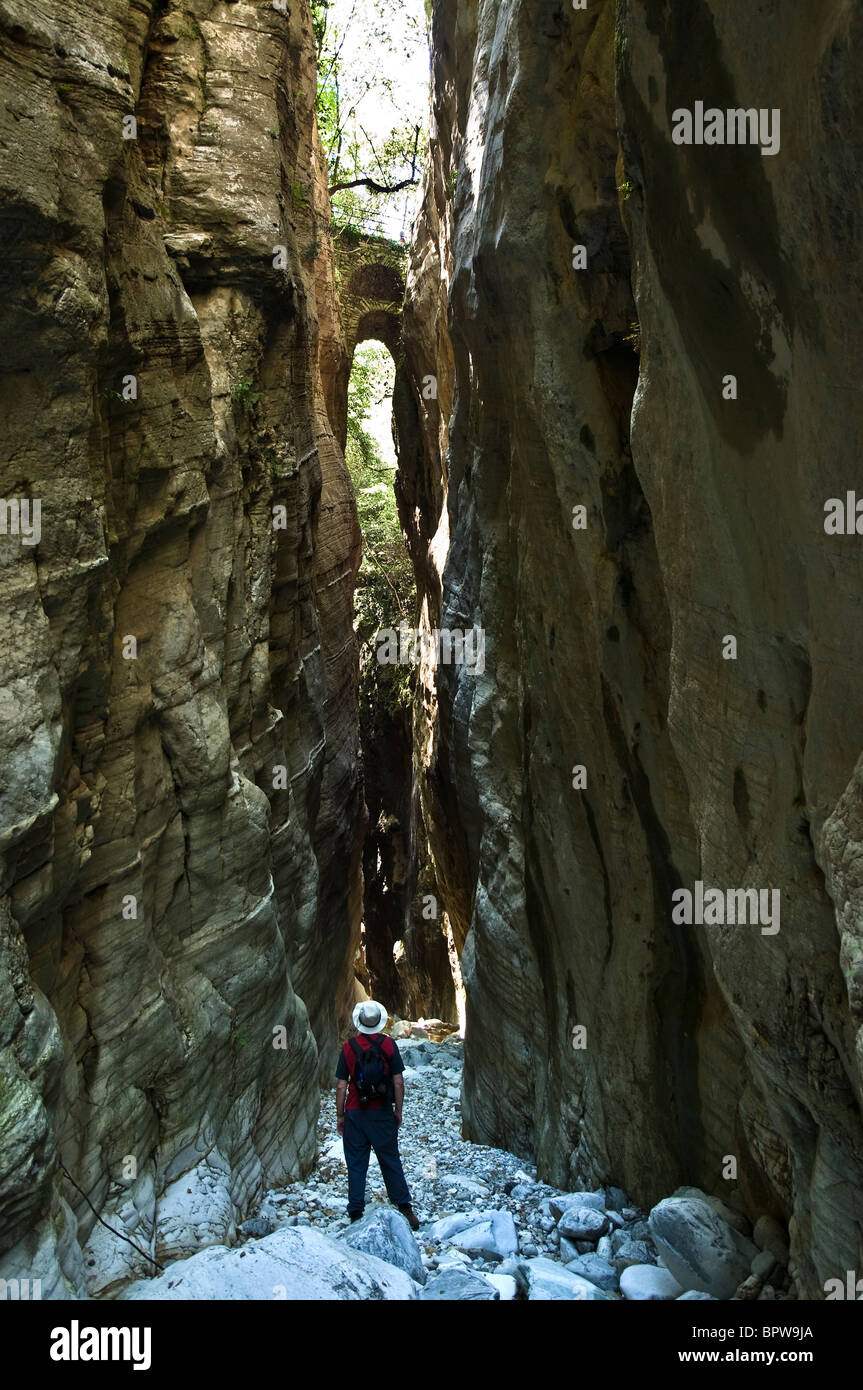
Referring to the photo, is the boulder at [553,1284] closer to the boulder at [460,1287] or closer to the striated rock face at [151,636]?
the boulder at [460,1287]

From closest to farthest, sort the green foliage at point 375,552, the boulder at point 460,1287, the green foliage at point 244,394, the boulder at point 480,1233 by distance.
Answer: the boulder at point 460,1287
the boulder at point 480,1233
the green foliage at point 244,394
the green foliage at point 375,552

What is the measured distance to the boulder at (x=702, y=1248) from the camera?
17.1ft

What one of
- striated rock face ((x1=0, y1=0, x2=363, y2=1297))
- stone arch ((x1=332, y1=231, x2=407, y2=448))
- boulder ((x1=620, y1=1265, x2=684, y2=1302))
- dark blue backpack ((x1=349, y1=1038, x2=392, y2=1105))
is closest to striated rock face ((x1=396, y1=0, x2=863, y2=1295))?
boulder ((x1=620, y1=1265, x2=684, y2=1302))

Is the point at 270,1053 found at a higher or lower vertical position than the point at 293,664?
lower

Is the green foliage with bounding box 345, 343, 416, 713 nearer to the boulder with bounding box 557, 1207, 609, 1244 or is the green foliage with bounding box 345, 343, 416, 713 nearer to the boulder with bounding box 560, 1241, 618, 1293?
the boulder with bounding box 557, 1207, 609, 1244

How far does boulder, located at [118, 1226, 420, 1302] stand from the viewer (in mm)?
4789

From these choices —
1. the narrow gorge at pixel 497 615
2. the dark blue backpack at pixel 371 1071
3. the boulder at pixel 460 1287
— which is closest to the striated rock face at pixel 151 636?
the narrow gorge at pixel 497 615

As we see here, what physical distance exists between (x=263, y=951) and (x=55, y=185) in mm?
5754

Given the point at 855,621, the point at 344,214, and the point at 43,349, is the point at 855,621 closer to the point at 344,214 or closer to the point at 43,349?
the point at 43,349

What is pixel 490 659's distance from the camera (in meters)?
Result: 10.5

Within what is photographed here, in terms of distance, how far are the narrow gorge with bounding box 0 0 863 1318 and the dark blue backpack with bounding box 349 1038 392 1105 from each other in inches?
54.0

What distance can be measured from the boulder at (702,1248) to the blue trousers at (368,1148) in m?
1.71

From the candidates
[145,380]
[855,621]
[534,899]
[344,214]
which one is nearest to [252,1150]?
[534,899]

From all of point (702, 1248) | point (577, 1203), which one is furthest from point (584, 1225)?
point (702, 1248)
